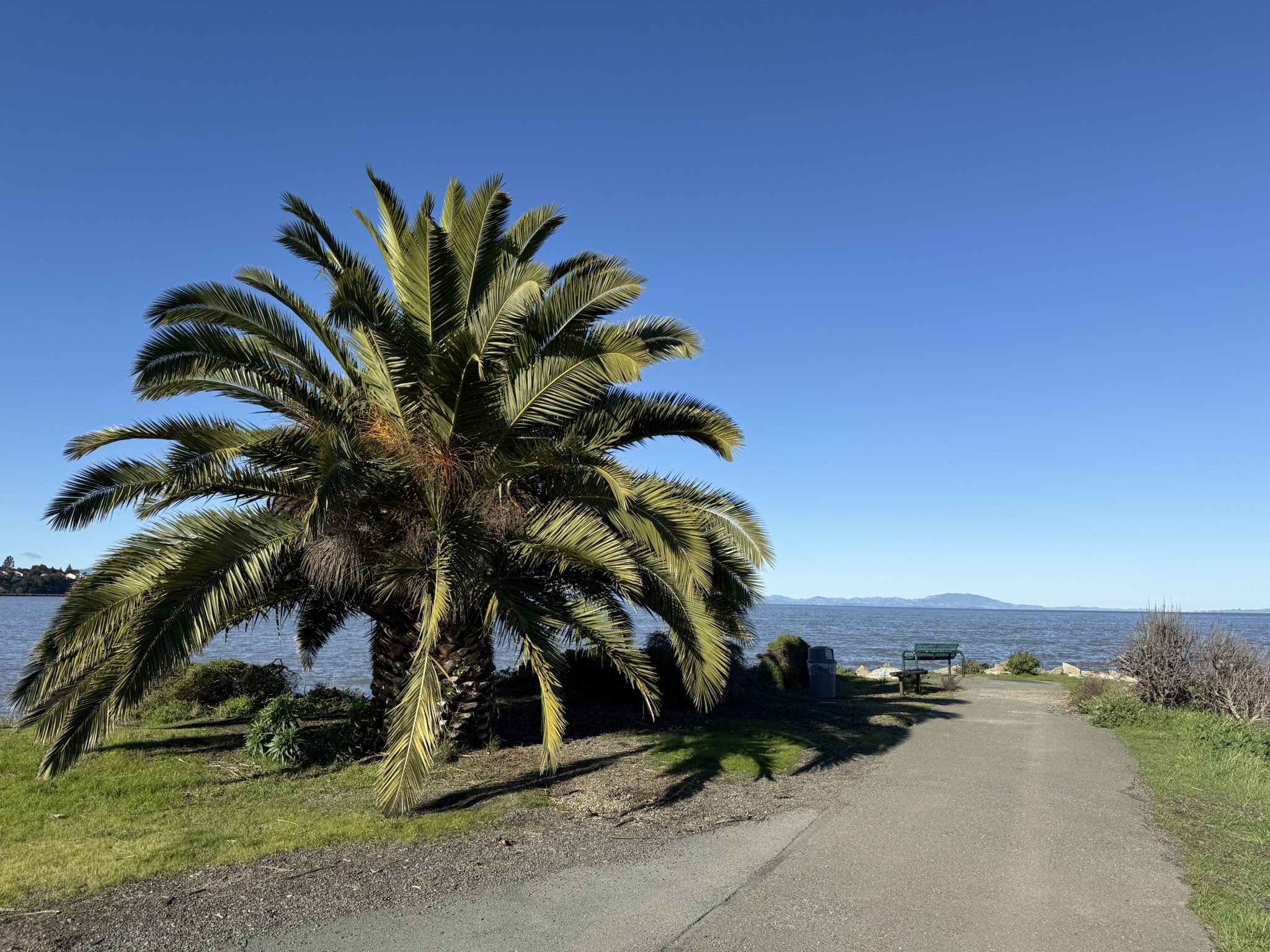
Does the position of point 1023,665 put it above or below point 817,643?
above

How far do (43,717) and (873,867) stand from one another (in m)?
7.30

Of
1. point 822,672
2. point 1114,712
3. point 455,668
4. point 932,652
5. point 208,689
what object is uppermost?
point 455,668

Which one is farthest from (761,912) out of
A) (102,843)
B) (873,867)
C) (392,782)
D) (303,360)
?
(303,360)

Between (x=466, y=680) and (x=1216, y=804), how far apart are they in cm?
804

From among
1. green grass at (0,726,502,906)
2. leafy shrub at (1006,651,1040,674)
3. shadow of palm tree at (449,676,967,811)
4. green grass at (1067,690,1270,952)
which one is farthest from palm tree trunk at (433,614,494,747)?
leafy shrub at (1006,651,1040,674)

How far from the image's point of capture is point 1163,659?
1538 cm

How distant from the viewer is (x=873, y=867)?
6363mm

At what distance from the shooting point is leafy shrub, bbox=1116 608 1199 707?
50.0ft

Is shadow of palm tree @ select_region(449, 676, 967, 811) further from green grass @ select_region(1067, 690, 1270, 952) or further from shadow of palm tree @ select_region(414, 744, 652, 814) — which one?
green grass @ select_region(1067, 690, 1270, 952)

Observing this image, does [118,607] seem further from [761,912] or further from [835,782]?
→ [835,782]

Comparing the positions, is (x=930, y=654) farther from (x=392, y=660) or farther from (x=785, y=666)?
(x=392, y=660)

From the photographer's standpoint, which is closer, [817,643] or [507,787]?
[507,787]

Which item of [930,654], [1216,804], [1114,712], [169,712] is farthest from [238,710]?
[930,654]

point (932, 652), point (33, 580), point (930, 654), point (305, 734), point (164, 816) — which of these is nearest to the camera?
point (164, 816)
